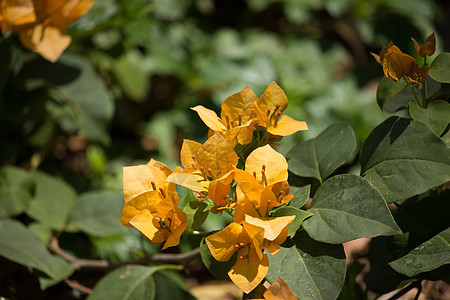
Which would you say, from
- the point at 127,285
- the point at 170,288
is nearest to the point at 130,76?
the point at 170,288

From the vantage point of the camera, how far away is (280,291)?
0.65 meters

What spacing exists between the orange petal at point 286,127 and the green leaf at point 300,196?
103 mm

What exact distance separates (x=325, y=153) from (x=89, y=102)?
0.80 m

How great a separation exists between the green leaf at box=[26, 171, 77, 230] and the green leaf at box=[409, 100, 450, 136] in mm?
953

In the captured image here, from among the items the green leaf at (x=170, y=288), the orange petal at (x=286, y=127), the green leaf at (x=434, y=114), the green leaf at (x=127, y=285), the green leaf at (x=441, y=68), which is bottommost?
the green leaf at (x=170, y=288)

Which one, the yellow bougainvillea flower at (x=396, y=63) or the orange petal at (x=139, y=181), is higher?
the yellow bougainvillea flower at (x=396, y=63)

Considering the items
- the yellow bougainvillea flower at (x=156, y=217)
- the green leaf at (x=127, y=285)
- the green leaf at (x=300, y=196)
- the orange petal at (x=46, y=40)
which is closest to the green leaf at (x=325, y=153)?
the green leaf at (x=300, y=196)

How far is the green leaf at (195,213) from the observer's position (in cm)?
69

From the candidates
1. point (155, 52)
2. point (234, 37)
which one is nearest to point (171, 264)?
point (155, 52)

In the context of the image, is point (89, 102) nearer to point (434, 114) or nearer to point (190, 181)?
point (190, 181)

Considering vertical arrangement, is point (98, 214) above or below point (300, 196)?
below

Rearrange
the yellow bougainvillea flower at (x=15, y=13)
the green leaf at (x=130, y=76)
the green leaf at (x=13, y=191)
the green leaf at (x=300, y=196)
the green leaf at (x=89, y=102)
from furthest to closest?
the green leaf at (x=130, y=76), the green leaf at (x=89, y=102), the green leaf at (x=13, y=191), the yellow bougainvillea flower at (x=15, y=13), the green leaf at (x=300, y=196)

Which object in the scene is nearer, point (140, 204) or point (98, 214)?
point (140, 204)

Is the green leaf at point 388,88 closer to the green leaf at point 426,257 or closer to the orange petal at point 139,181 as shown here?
the green leaf at point 426,257
